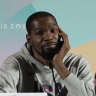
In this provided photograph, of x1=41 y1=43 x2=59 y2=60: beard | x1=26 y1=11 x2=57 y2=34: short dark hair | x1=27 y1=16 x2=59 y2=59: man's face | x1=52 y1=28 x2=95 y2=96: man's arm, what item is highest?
x1=26 y1=11 x2=57 y2=34: short dark hair

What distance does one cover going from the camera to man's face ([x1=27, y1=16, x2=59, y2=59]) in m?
1.59

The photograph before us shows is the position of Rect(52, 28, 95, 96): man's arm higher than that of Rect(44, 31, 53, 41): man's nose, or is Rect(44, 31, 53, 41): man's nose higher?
Rect(44, 31, 53, 41): man's nose

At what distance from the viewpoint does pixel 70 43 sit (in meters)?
1.67

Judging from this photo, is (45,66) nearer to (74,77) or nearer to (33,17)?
(74,77)

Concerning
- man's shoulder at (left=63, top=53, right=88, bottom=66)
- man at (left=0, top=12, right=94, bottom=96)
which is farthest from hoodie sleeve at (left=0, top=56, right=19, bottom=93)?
man's shoulder at (left=63, top=53, right=88, bottom=66)

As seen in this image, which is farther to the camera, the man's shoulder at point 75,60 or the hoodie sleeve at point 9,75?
the man's shoulder at point 75,60

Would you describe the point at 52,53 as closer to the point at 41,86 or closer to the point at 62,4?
the point at 41,86

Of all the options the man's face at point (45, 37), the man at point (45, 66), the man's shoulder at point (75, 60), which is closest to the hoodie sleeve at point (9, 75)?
the man at point (45, 66)

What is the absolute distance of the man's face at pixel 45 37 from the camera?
1.59 m

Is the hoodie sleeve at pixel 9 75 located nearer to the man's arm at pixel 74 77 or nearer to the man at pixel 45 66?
the man at pixel 45 66

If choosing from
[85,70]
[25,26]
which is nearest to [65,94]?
A: [85,70]

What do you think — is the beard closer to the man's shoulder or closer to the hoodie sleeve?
the man's shoulder

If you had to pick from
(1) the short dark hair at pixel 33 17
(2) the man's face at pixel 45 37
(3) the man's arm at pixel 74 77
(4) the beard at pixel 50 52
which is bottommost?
(3) the man's arm at pixel 74 77

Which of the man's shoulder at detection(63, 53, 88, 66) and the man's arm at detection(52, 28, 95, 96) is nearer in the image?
the man's arm at detection(52, 28, 95, 96)
